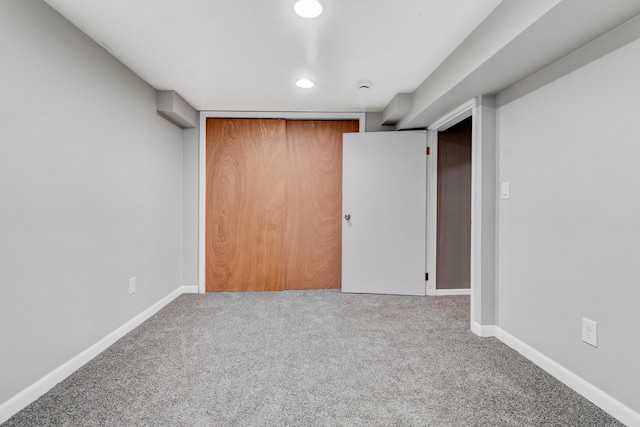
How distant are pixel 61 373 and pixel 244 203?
213cm

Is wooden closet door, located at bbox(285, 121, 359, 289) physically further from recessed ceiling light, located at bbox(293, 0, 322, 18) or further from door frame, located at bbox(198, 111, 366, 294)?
recessed ceiling light, located at bbox(293, 0, 322, 18)

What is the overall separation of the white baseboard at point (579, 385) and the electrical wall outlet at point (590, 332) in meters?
0.22

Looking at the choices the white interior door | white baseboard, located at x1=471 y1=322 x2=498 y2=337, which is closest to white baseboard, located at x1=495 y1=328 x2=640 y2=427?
white baseboard, located at x1=471 y1=322 x2=498 y2=337

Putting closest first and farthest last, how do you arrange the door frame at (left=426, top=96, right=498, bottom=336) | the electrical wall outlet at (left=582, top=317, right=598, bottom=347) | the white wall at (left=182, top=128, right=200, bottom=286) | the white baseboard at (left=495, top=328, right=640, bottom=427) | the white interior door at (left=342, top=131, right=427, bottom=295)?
the white baseboard at (left=495, top=328, right=640, bottom=427) < the electrical wall outlet at (left=582, top=317, right=598, bottom=347) < the door frame at (left=426, top=96, right=498, bottom=336) < the white interior door at (left=342, top=131, right=427, bottom=295) < the white wall at (left=182, top=128, right=200, bottom=286)

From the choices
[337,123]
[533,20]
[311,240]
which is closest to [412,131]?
[337,123]

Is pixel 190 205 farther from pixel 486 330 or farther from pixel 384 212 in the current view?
pixel 486 330

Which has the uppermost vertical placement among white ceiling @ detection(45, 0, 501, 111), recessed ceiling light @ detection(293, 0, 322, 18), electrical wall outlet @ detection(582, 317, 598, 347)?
white ceiling @ detection(45, 0, 501, 111)

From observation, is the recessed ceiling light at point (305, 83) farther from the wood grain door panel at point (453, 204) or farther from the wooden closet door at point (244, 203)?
the wood grain door panel at point (453, 204)

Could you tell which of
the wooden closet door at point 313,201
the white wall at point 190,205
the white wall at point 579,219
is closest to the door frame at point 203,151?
the white wall at point 190,205

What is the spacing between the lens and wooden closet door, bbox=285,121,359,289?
3596 mm

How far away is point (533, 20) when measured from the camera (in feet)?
4.38

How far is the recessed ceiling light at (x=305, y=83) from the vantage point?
8.38 feet

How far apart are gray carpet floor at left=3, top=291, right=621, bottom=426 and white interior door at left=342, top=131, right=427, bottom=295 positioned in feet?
2.45

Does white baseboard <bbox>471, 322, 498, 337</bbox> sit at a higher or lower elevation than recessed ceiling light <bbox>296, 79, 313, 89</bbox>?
lower
